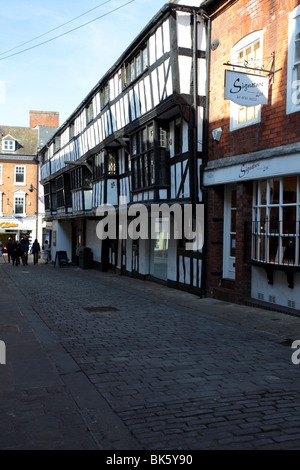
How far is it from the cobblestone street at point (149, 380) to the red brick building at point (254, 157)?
3.56 feet

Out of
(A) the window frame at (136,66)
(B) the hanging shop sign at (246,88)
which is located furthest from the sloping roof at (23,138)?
(B) the hanging shop sign at (246,88)

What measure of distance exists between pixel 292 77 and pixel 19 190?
38.8 meters

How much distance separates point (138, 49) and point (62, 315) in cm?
1004

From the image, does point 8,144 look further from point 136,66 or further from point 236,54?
point 236,54

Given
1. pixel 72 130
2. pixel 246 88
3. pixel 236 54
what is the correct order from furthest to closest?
1. pixel 72 130
2. pixel 236 54
3. pixel 246 88

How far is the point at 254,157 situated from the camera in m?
10.1

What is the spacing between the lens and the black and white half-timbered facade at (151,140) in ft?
41.0

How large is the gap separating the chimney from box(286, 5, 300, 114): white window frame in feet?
137

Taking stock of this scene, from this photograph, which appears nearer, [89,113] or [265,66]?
[265,66]

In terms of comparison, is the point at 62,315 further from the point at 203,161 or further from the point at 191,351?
the point at 203,161

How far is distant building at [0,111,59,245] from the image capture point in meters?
44.2

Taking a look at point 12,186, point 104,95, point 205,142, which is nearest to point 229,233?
point 205,142

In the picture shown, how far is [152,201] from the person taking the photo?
1459cm

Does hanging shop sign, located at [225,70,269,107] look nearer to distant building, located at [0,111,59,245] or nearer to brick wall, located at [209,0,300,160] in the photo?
brick wall, located at [209,0,300,160]
